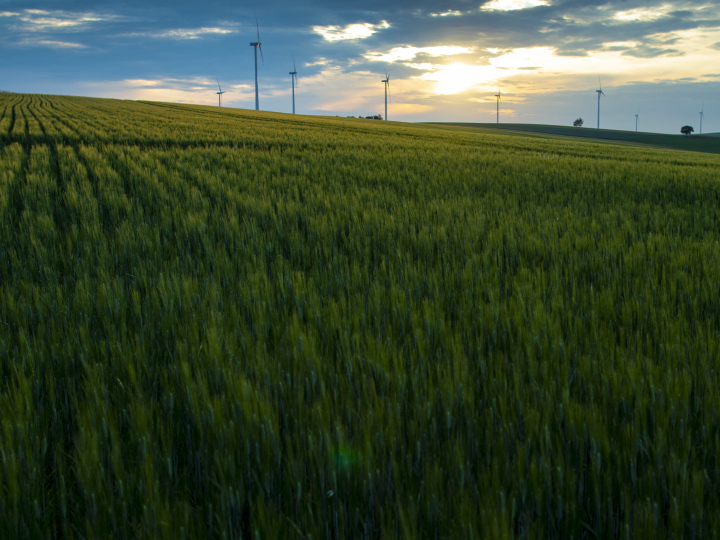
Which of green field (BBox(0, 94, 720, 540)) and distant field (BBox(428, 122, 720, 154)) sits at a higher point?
distant field (BBox(428, 122, 720, 154))

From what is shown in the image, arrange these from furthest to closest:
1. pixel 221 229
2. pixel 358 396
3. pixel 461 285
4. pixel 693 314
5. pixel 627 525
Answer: pixel 221 229
pixel 461 285
pixel 693 314
pixel 358 396
pixel 627 525

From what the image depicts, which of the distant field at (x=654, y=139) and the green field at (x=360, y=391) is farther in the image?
the distant field at (x=654, y=139)

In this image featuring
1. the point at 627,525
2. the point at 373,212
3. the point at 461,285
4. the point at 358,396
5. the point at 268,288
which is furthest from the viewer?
the point at 373,212

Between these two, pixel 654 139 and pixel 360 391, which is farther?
pixel 654 139

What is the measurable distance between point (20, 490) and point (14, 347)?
90 cm

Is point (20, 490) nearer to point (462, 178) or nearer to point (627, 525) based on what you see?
point (627, 525)

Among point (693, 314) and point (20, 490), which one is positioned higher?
point (693, 314)

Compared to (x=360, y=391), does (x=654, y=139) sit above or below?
above

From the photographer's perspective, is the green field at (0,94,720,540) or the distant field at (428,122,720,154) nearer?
the green field at (0,94,720,540)

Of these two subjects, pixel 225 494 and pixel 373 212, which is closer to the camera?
pixel 225 494

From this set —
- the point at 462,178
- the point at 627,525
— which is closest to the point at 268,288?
the point at 627,525

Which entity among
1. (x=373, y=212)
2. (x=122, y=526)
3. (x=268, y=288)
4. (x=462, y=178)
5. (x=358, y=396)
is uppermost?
(x=462, y=178)

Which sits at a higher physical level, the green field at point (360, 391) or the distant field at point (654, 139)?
the distant field at point (654, 139)

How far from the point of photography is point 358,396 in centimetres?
142
